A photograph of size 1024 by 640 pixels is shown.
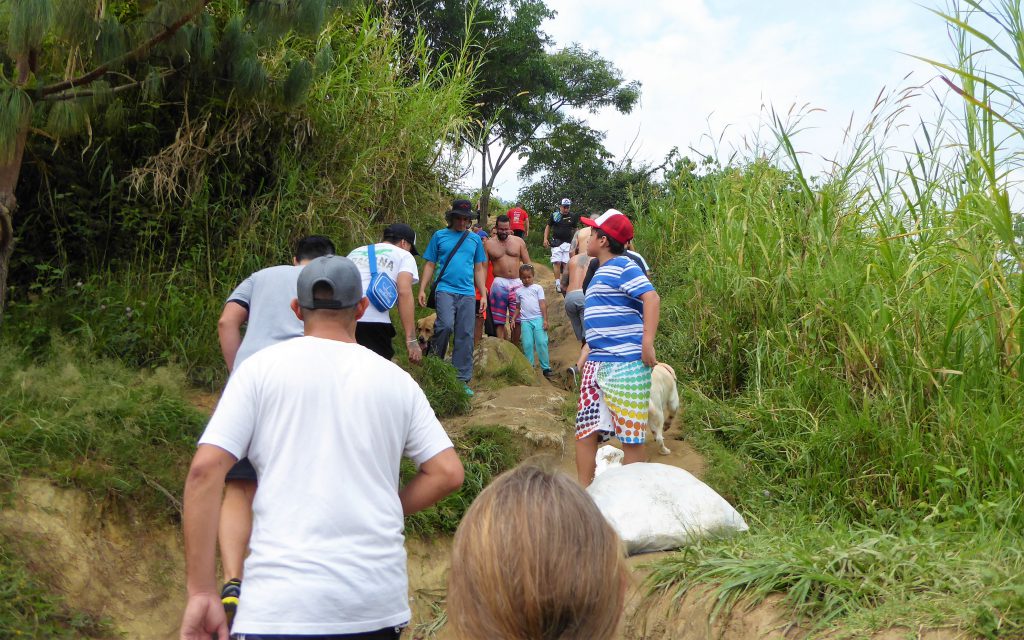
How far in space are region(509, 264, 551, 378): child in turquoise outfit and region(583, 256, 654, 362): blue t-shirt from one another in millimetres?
4244

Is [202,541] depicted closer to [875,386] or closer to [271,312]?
[271,312]

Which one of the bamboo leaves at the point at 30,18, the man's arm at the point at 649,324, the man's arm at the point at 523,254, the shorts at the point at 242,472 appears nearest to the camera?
the shorts at the point at 242,472

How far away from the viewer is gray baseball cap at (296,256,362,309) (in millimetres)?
2361

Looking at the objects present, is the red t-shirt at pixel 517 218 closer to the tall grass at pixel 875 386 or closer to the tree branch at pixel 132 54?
the tall grass at pixel 875 386

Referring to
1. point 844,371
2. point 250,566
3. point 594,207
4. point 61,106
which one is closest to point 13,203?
point 61,106

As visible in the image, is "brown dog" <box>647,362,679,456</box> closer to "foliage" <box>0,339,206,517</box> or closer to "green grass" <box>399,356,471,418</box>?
"green grass" <box>399,356,471,418</box>

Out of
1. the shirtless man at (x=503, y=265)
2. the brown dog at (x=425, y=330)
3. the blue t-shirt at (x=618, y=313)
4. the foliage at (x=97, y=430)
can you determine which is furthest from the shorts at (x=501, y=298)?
the foliage at (x=97, y=430)

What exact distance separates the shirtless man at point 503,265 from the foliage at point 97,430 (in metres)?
4.62

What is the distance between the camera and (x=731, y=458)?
584cm

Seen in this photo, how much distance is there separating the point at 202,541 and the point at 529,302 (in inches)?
284

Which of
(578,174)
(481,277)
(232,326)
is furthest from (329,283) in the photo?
(578,174)

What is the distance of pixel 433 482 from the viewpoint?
2.35 m

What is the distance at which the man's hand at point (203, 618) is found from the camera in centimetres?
207

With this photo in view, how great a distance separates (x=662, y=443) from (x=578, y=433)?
5.15ft
